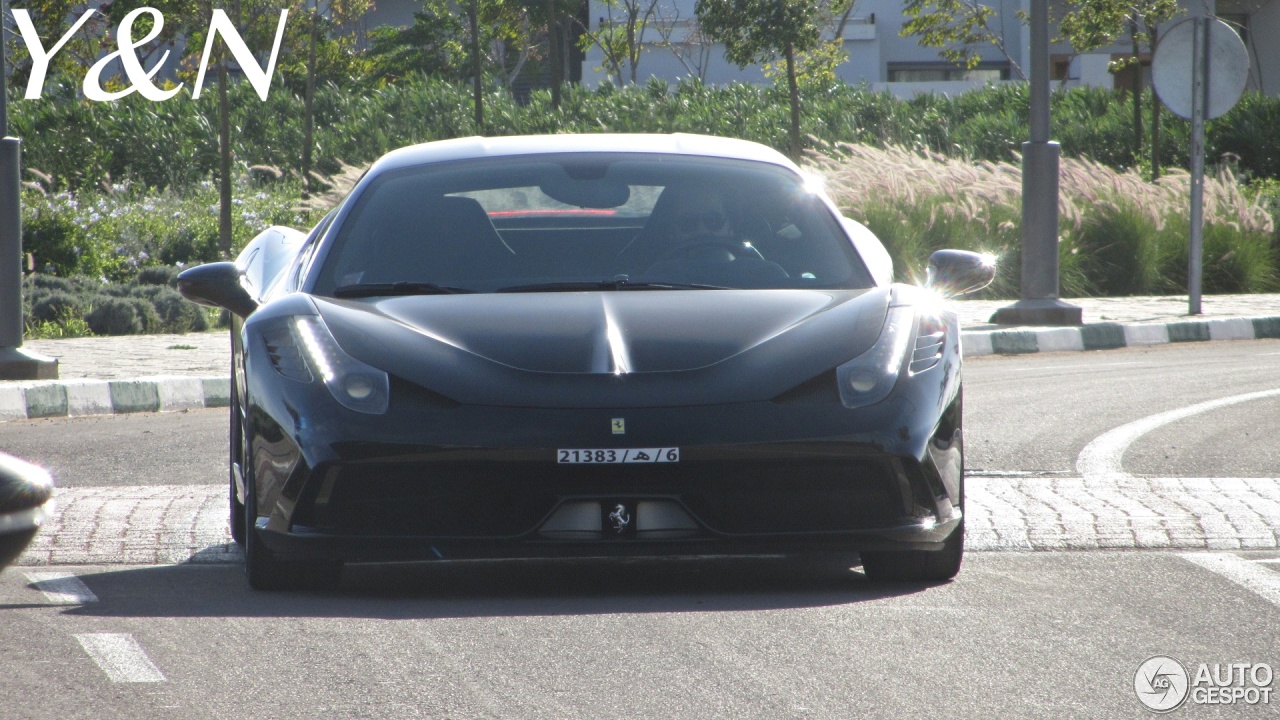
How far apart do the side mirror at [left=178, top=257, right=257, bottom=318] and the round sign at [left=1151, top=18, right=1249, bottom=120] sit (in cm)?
1131

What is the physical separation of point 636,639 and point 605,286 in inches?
49.2

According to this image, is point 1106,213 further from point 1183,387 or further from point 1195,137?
point 1183,387

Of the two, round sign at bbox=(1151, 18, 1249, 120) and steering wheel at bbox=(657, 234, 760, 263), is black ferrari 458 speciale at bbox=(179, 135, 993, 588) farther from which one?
round sign at bbox=(1151, 18, 1249, 120)

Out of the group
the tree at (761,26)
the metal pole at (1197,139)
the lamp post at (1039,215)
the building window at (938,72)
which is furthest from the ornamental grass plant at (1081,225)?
the building window at (938,72)

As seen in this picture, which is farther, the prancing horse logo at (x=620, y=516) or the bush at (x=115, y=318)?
the bush at (x=115, y=318)

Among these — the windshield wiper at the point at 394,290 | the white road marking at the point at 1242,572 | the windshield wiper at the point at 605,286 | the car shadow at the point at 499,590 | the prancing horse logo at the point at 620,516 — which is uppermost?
the windshield wiper at the point at 394,290

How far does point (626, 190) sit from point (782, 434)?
129cm

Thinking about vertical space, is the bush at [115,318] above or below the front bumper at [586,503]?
below

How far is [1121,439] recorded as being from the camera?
26.8ft

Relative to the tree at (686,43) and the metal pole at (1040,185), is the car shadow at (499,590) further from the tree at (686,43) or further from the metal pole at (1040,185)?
the tree at (686,43)

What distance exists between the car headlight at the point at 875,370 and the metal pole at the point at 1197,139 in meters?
11.1

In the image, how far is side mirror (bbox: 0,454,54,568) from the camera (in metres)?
1.69

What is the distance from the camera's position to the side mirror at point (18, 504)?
66.4 inches

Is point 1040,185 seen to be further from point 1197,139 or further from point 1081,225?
point 1081,225
